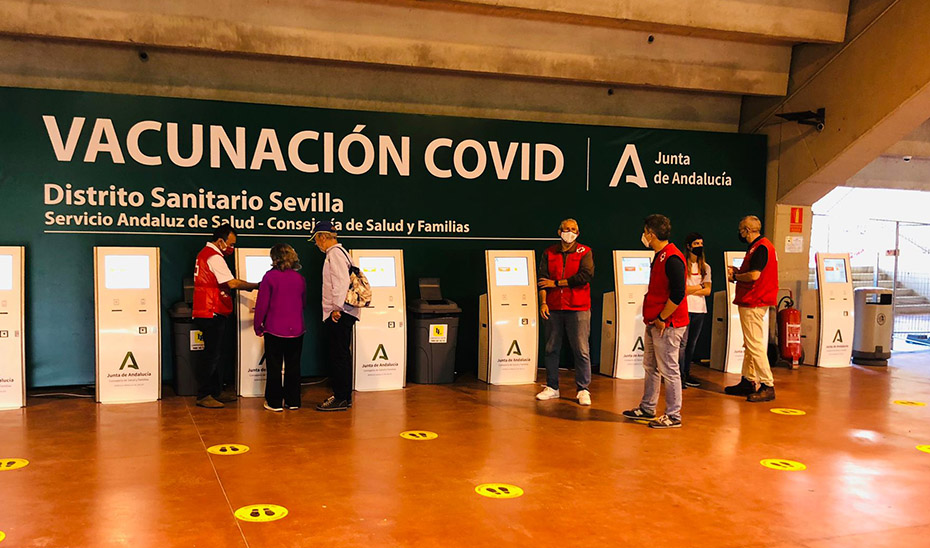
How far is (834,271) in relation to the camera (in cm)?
893

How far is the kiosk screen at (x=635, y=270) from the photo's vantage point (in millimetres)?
7996

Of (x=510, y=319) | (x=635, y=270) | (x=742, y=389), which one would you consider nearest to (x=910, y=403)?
(x=742, y=389)

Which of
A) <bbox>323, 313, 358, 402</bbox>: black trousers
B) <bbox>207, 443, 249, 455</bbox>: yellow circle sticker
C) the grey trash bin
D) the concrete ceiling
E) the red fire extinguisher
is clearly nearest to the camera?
<bbox>207, 443, 249, 455</bbox>: yellow circle sticker

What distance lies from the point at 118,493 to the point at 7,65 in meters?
4.75

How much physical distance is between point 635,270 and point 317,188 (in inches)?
131

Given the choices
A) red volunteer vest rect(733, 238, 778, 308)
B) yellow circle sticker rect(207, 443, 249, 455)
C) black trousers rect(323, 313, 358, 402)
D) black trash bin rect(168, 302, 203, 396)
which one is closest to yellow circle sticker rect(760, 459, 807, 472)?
red volunteer vest rect(733, 238, 778, 308)

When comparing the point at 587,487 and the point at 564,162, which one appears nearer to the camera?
the point at 587,487

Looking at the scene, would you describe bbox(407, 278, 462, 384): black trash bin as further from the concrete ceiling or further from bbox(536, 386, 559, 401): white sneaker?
the concrete ceiling

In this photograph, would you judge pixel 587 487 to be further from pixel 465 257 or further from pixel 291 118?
pixel 291 118

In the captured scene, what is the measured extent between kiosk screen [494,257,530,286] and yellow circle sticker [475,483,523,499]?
3410mm

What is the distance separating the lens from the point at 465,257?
830 centimetres

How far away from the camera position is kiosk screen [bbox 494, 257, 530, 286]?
7656 mm

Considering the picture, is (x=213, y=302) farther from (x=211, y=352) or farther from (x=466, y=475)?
(x=466, y=475)

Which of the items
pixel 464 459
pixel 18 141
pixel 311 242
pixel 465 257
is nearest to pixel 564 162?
pixel 465 257
